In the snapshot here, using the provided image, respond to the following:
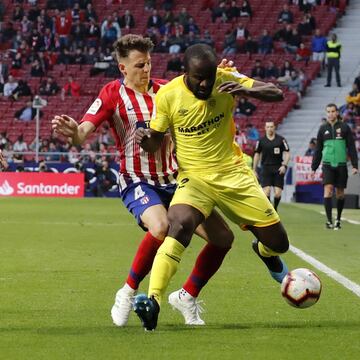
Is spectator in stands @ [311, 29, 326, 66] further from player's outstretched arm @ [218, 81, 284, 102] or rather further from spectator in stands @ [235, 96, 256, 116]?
player's outstretched arm @ [218, 81, 284, 102]

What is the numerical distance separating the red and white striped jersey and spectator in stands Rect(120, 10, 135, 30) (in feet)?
122

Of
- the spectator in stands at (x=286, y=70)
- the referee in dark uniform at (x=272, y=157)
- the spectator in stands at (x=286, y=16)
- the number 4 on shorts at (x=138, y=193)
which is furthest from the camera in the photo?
the spectator in stands at (x=286, y=16)

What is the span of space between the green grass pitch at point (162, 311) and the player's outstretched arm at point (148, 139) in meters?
1.28

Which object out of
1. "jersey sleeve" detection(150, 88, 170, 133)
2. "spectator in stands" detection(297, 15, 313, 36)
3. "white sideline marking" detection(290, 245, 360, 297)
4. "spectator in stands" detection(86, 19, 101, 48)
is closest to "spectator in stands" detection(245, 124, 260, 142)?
"spectator in stands" detection(297, 15, 313, 36)

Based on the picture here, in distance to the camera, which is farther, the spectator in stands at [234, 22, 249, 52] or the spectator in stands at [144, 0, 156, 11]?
the spectator in stands at [144, 0, 156, 11]

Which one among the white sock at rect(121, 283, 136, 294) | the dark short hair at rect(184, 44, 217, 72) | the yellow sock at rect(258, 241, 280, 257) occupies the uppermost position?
the dark short hair at rect(184, 44, 217, 72)

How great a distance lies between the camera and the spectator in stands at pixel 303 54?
1666 inches

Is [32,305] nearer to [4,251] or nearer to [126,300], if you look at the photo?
[126,300]

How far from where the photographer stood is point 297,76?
41.1 m

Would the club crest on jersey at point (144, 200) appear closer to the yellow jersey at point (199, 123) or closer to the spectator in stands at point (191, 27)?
the yellow jersey at point (199, 123)

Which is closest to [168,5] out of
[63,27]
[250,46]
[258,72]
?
[63,27]

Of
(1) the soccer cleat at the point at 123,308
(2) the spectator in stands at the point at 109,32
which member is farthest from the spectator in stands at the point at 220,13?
(1) the soccer cleat at the point at 123,308

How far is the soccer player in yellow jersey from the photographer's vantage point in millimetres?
7973

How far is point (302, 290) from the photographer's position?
27.3 feet
